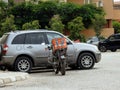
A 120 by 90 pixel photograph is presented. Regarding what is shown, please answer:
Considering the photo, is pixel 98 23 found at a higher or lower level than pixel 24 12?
lower

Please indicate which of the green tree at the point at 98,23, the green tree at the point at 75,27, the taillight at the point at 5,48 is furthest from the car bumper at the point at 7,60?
the green tree at the point at 98,23

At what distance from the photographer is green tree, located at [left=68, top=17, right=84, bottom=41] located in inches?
2018

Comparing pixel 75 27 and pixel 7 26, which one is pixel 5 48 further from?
pixel 75 27

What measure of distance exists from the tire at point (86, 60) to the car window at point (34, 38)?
5.99ft

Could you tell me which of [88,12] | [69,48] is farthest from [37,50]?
[88,12]

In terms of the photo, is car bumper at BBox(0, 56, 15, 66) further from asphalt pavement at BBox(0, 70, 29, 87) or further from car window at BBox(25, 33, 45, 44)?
asphalt pavement at BBox(0, 70, 29, 87)

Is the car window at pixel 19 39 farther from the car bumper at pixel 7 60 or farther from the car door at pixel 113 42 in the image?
the car door at pixel 113 42

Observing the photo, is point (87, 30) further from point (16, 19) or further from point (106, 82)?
point (106, 82)

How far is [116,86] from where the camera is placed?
13914 mm

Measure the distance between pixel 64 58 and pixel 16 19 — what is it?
120 feet

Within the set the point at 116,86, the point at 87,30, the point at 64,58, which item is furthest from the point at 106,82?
the point at 87,30

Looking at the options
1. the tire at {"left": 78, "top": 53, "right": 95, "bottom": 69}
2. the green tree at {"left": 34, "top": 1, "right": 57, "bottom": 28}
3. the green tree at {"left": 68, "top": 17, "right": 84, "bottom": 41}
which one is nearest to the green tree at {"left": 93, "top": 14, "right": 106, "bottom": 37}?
the green tree at {"left": 68, "top": 17, "right": 84, "bottom": 41}

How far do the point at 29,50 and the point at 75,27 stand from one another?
105 feet

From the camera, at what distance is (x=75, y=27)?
51750mm
